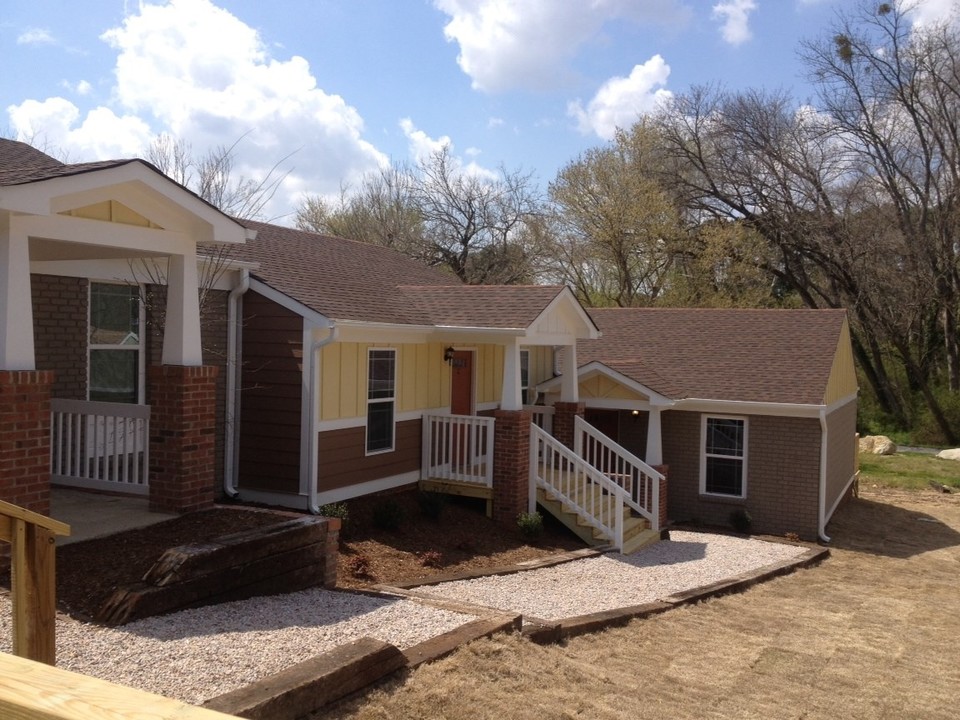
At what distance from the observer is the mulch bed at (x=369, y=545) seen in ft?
21.4

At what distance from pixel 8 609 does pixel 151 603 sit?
0.91m

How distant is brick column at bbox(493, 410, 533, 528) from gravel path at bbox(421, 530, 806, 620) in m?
1.63

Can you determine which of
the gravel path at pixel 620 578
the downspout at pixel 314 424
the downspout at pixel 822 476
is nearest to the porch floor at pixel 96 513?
the downspout at pixel 314 424

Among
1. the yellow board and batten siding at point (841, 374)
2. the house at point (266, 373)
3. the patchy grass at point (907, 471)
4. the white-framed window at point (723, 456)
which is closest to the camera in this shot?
the house at point (266, 373)

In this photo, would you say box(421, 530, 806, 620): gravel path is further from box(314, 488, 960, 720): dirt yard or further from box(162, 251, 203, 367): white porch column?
box(162, 251, 203, 367): white porch column

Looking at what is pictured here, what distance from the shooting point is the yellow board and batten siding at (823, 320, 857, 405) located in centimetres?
1764

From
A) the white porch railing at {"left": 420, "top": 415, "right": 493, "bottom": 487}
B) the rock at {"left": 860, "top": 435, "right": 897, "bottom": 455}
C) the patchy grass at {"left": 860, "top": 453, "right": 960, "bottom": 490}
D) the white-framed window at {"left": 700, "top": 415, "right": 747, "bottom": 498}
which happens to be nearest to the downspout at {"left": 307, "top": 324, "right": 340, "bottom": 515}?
the white porch railing at {"left": 420, "top": 415, "right": 493, "bottom": 487}

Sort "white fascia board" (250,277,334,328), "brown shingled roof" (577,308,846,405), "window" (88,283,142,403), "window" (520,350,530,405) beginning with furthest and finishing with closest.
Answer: "window" (520,350,530,405) < "brown shingled roof" (577,308,846,405) < "white fascia board" (250,277,334,328) < "window" (88,283,142,403)

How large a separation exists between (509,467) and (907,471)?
674 inches

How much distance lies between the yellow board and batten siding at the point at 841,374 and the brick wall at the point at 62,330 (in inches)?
509

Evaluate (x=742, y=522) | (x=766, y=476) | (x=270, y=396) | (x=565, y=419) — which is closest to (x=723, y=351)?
(x=766, y=476)

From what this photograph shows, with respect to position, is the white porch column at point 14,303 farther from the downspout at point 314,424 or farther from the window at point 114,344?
the downspout at point 314,424

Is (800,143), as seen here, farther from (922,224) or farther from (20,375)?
(20,375)

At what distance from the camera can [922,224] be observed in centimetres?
3353
